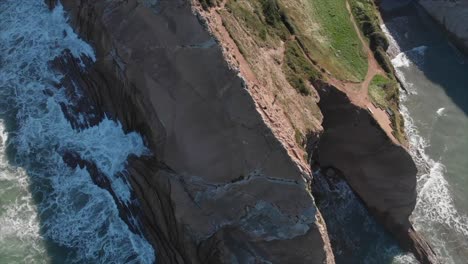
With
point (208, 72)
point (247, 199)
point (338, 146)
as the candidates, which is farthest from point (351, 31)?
point (247, 199)

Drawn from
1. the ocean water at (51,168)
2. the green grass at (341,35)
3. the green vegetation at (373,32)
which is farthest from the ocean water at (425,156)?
the ocean water at (51,168)

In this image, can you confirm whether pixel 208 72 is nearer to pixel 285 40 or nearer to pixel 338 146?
pixel 285 40

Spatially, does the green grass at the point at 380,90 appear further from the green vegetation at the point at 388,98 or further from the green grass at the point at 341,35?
the green grass at the point at 341,35

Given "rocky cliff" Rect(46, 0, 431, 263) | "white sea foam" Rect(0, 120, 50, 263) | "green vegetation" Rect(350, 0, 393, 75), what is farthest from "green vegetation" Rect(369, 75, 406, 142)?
"white sea foam" Rect(0, 120, 50, 263)

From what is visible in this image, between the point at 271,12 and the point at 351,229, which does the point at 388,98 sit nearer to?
the point at 351,229

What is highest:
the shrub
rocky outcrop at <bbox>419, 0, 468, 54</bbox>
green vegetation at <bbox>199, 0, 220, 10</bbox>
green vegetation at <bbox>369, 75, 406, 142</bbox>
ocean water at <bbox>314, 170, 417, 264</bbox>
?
green vegetation at <bbox>199, 0, 220, 10</bbox>

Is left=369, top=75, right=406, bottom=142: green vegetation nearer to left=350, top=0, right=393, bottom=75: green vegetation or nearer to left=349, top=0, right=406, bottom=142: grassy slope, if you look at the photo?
left=349, top=0, right=406, bottom=142: grassy slope
